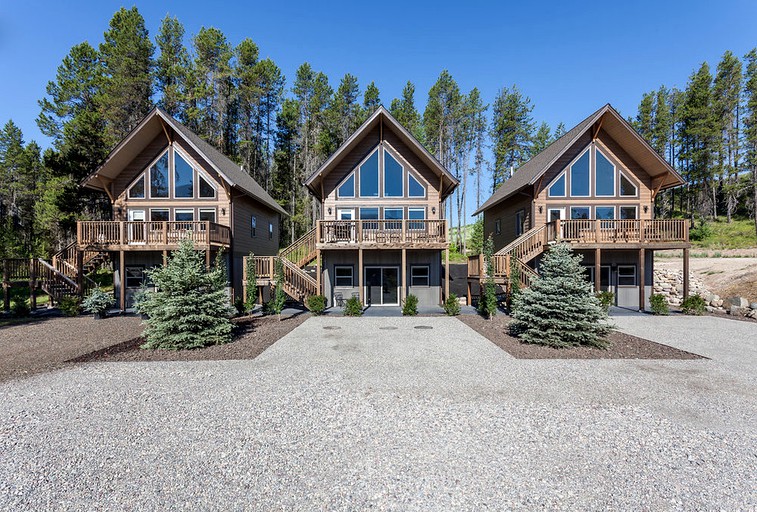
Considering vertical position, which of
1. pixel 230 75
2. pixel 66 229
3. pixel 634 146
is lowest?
pixel 66 229

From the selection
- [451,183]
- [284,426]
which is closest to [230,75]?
[451,183]

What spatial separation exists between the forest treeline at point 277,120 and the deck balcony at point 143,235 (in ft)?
40.1

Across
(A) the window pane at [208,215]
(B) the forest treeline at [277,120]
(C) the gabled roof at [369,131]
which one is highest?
(B) the forest treeline at [277,120]

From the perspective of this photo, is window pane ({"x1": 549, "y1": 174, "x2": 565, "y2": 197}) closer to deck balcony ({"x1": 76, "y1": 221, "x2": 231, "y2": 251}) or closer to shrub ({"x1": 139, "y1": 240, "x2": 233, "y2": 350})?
shrub ({"x1": 139, "y1": 240, "x2": 233, "y2": 350})

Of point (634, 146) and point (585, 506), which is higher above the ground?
point (634, 146)

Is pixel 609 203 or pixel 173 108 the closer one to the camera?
pixel 609 203

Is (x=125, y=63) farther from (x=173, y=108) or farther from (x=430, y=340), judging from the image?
(x=430, y=340)

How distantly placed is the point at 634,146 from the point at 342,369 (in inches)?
735

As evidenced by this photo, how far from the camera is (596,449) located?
4.05 meters

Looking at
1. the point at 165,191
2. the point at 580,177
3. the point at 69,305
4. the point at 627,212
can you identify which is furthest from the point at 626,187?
the point at 69,305

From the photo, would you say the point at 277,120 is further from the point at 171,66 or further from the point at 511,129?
the point at 511,129

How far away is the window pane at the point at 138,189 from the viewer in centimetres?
1738

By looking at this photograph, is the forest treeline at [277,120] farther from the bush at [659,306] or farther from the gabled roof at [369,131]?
the bush at [659,306]

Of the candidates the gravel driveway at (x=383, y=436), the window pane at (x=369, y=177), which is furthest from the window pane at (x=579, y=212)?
the gravel driveway at (x=383, y=436)
